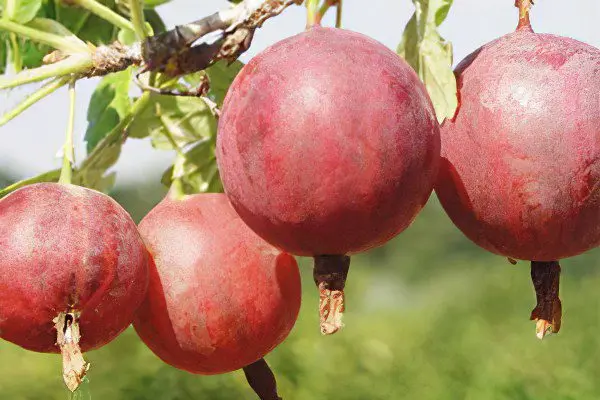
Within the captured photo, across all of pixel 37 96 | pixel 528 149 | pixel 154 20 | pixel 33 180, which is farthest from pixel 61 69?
pixel 528 149

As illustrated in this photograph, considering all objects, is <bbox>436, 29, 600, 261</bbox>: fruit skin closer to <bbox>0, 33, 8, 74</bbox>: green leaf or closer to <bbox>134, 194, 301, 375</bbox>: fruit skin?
<bbox>134, 194, 301, 375</bbox>: fruit skin

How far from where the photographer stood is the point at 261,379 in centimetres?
112

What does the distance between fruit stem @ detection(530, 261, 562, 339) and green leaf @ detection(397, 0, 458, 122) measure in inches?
7.5

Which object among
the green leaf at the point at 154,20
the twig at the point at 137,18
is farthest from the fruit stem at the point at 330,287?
the green leaf at the point at 154,20

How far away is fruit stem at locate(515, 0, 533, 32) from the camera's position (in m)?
0.94

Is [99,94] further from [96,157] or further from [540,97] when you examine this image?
[540,97]

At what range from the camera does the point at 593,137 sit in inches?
32.9

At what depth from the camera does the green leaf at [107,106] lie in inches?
52.0

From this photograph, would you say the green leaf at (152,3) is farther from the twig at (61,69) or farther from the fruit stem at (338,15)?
the fruit stem at (338,15)

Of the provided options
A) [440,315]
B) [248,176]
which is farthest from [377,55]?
[440,315]

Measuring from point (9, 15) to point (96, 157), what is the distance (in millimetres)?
212

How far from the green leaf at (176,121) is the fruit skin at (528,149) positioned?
47 centimetres

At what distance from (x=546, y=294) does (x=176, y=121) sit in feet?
1.92

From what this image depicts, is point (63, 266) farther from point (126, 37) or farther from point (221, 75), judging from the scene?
point (126, 37)
